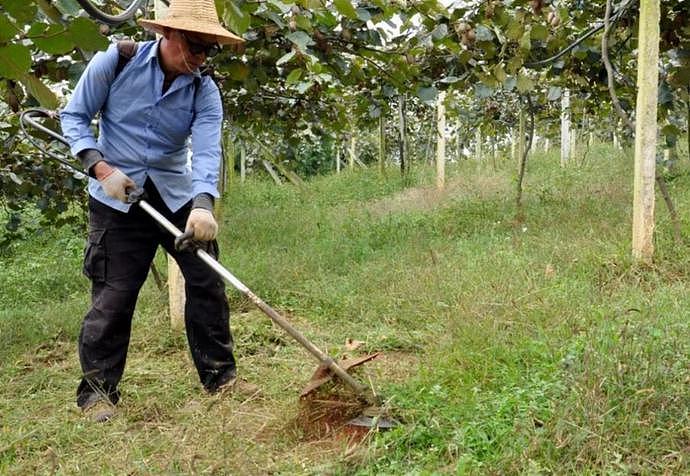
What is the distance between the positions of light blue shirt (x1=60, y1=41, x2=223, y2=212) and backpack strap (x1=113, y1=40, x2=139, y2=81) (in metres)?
0.02

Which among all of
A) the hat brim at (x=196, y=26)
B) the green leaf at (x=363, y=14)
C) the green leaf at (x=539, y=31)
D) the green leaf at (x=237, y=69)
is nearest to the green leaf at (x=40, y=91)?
the hat brim at (x=196, y=26)

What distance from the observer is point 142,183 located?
8.94 ft

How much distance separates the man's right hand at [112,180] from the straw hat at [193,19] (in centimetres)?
57

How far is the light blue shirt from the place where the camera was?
2.56 m

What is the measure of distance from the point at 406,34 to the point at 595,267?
1760 mm

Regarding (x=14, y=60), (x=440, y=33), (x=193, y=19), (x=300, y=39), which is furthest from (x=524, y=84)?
(x=14, y=60)

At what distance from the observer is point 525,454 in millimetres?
1839

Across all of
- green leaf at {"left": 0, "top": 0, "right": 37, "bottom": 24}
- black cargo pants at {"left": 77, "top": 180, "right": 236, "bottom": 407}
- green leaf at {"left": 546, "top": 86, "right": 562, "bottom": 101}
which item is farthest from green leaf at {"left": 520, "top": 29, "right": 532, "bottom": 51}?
green leaf at {"left": 0, "top": 0, "right": 37, "bottom": 24}

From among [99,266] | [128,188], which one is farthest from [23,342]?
[128,188]

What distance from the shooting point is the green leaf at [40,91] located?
3.39 feet

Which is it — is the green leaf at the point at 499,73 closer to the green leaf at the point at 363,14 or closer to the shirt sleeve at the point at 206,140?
the green leaf at the point at 363,14

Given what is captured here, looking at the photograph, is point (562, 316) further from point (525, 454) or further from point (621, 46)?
point (621, 46)

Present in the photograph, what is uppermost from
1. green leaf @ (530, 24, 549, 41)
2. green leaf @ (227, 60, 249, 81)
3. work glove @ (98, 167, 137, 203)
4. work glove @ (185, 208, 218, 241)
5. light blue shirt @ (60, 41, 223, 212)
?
green leaf @ (530, 24, 549, 41)

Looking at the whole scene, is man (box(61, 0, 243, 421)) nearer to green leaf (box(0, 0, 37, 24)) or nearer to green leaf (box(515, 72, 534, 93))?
green leaf (box(0, 0, 37, 24))
